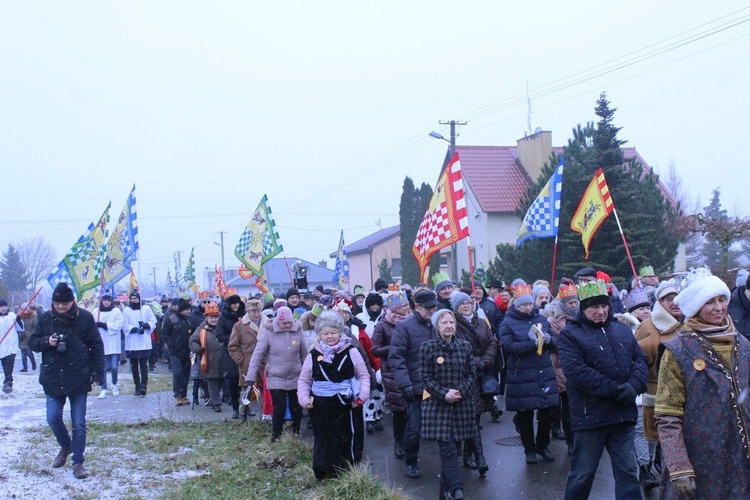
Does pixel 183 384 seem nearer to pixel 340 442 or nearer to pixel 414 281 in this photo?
pixel 340 442

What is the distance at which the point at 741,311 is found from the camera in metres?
7.55

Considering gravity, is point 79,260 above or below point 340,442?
above

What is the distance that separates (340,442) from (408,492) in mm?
848

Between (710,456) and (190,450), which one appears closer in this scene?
(710,456)

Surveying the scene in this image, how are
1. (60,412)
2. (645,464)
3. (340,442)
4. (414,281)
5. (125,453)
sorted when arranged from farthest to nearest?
1. (414,281)
2. (125,453)
3. (60,412)
4. (340,442)
5. (645,464)

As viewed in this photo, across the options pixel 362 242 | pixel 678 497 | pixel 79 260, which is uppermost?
pixel 362 242

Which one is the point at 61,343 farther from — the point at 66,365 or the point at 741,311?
the point at 741,311

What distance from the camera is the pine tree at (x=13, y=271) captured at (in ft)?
290

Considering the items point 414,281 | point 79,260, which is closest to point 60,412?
point 79,260

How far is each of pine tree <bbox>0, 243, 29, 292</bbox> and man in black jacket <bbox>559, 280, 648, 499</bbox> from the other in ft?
301

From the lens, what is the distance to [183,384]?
44.6 ft

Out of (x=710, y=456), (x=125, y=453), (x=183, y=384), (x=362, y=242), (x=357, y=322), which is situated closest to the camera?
(x=710, y=456)

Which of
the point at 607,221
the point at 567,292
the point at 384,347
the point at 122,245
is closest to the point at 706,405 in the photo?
the point at 567,292

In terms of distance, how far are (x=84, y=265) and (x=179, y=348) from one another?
345 centimetres
